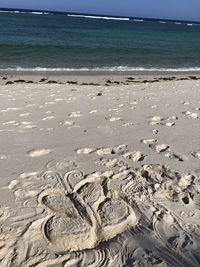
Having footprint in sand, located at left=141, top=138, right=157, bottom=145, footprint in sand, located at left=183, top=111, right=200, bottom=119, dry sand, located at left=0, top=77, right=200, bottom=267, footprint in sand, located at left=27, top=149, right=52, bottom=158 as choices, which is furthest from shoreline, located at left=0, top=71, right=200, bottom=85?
footprint in sand, located at left=27, top=149, right=52, bottom=158

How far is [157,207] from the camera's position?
3.10 m

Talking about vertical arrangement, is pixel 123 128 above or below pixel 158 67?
above

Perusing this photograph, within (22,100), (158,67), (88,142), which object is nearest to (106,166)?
(88,142)

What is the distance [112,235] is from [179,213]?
62 cm

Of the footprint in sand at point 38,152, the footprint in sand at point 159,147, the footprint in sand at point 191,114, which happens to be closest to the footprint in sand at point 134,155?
the footprint in sand at point 159,147

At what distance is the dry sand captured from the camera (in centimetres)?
256

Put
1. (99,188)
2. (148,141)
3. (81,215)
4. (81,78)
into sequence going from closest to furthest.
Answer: (81,215) < (99,188) < (148,141) < (81,78)

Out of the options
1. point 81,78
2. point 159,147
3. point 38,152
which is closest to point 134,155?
point 159,147

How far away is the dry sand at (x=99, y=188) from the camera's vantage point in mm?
2557

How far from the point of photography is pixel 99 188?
11.0 ft

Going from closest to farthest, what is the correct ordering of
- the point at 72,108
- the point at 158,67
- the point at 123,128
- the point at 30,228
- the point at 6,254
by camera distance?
the point at 6,254, the point at 30,228, the point at 123,128, the point at 72,108, the point at 158,67

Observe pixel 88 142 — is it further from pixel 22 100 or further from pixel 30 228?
pixel 22 100

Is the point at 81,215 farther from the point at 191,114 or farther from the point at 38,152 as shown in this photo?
the point at 191,114

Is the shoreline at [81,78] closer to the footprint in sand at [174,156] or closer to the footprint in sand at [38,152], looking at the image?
the footprint in sand at [38,152]
